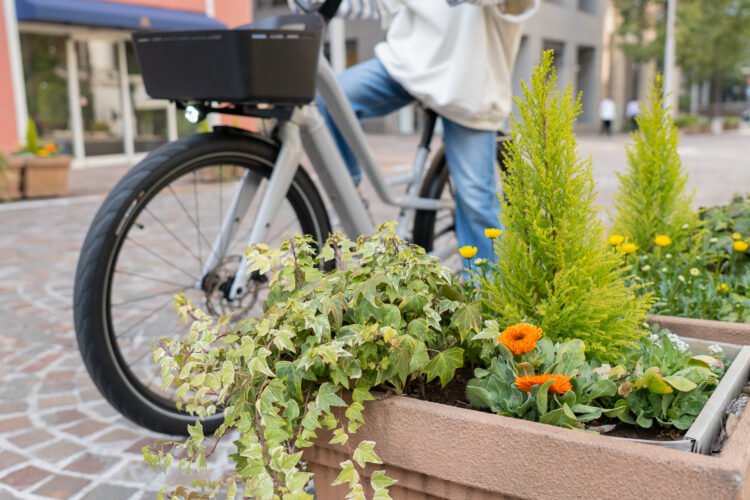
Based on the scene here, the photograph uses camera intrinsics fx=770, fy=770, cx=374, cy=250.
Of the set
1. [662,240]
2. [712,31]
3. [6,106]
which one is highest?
[712,31]

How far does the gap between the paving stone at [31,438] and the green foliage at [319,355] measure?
1015 mm

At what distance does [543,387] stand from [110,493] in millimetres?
1268

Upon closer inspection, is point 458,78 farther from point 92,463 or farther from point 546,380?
point 92,463

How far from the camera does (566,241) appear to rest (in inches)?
59.6

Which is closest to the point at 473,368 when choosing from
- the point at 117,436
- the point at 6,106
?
the point at 117,436

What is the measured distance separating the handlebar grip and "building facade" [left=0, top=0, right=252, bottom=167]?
11.4 m

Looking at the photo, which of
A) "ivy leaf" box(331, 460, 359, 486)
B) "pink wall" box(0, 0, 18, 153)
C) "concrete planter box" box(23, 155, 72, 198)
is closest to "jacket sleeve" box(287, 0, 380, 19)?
"ivy leaf" box(331, 460, 359, 486)

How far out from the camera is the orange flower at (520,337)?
1.41 m

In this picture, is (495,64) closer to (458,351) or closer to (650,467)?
(458,351)

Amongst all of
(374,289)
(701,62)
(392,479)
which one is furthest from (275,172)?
(701,62)

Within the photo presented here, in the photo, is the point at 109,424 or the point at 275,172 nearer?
the point at 275,172

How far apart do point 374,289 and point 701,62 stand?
34456 millimetres

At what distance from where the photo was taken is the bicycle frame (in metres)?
2.32

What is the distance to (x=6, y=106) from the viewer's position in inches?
526
